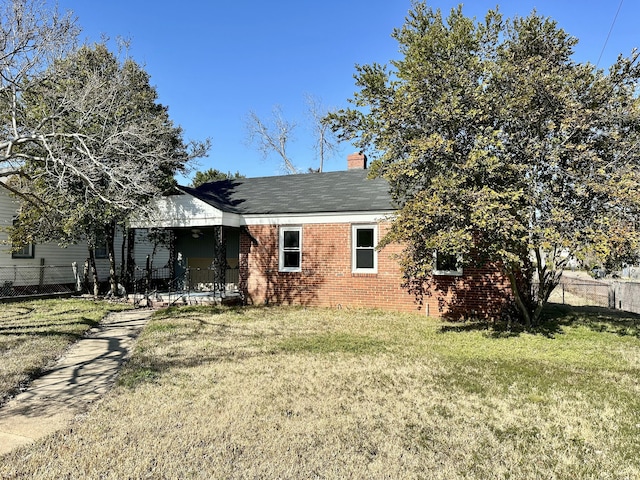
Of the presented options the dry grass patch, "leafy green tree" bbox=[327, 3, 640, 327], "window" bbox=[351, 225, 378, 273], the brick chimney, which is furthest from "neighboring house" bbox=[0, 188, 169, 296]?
"leafy green tree" bbox=[327, 3, 640, 327]

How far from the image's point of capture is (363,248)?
13.0 meters

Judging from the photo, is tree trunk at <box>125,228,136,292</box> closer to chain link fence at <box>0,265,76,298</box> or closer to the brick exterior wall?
chain link fence at <box>0,265,76,298</box>

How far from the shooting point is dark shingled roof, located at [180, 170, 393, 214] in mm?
13625

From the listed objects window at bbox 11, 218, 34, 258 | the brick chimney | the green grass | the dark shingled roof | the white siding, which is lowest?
the green grass

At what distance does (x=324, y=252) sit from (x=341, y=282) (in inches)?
44.7

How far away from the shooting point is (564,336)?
9125mm

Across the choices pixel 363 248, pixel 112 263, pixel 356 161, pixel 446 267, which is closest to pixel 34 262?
pixel 112 263

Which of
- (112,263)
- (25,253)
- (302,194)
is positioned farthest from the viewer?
(25,253)

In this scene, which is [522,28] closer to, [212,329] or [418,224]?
[418,224]

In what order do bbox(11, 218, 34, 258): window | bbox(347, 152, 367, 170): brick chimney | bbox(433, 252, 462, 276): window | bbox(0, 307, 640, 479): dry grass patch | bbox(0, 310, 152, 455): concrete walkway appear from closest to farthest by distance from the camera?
bbox(0, 307, 640, 479): dry grass patch
bbox(0, 310, 152, 455): concrete walkway
bbox(433, 252, 462, 276): window
bbox(11, 218, 34, 258): window
bbox(347, 152, 367, 170): brick chimney

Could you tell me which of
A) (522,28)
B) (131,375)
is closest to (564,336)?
(522,28)

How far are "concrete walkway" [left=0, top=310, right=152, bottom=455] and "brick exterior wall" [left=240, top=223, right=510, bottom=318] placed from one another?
549 centimetres

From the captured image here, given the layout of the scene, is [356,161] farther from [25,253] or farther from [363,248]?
[25,253]

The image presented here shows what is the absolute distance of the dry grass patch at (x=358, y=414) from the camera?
3.64 m
